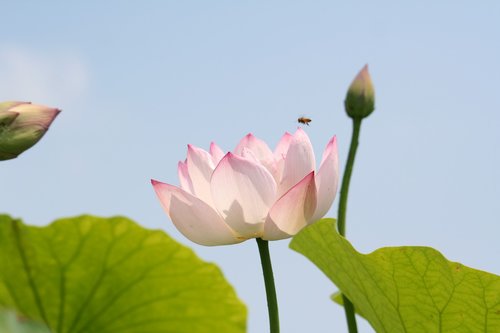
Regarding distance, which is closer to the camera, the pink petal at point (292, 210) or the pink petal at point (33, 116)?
the pink petal at point (33, 116)

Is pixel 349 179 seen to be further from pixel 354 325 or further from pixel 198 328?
pixel 198 328

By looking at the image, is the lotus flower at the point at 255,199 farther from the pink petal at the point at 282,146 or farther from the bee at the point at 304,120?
the bee at the point at 304,120

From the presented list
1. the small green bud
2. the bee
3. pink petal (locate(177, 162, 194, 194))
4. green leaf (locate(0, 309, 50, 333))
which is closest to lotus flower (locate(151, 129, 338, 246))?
pink petal (locate(177, 162, 194, 194))

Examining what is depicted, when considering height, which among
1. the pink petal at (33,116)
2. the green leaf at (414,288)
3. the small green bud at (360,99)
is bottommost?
the green leaf at (414,288)

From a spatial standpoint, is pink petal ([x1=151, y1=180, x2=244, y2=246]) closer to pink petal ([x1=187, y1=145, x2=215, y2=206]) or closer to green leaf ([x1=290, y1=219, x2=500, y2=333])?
pink petal ([x1=187, y1=145, x2=215, y2=206])

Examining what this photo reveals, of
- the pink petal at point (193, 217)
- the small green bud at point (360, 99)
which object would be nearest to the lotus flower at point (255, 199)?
the pink petal at point (193, 217)
